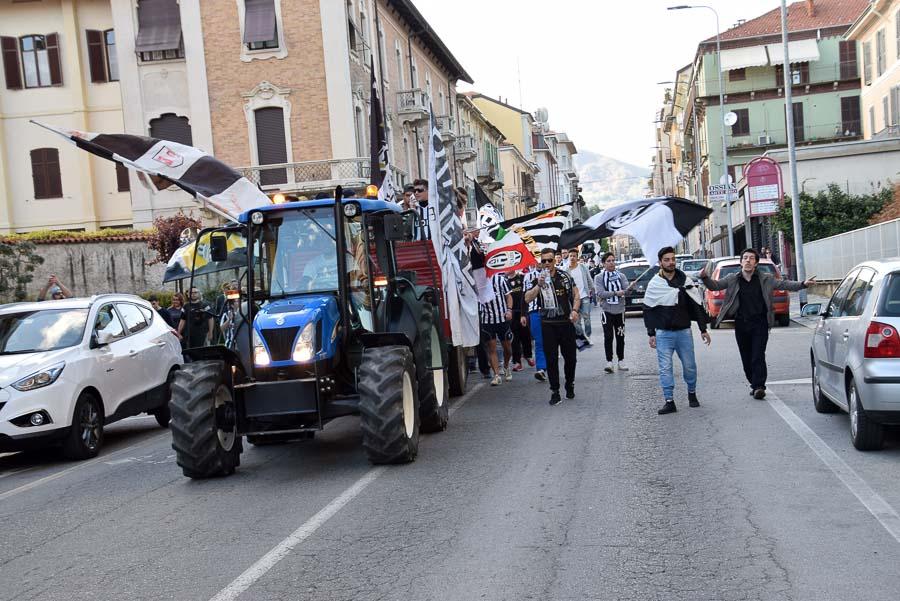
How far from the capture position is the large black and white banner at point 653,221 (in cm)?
1451

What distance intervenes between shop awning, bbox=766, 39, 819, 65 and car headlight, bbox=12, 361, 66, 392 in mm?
57767

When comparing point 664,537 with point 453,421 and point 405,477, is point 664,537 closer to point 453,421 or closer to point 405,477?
point 405,477

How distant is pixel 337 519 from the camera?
7.21m

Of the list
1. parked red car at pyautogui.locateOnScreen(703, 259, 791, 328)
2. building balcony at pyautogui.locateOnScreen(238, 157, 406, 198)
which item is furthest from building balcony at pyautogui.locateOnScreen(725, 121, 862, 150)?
parked red car at pyautogui.locateOnScreen(703, 259, 791, 328)

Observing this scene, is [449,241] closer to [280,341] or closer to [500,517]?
[280,341]

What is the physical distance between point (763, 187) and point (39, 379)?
84.3 ft

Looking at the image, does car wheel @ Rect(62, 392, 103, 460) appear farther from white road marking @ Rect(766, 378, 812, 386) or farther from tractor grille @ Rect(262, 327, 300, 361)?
white road marking @ Rect(766, 378, 812, 386)

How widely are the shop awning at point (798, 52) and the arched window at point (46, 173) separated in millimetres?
43729

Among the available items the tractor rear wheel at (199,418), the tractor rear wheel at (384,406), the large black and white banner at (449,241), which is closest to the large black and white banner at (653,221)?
the large black and white banner at (449,241)

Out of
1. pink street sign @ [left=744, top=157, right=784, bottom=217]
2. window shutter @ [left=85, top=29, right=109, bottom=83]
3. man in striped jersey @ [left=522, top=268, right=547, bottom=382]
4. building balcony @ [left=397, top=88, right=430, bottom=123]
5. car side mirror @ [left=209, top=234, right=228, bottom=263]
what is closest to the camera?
car side mirror @ [left=209, top=234, right=228, bottom=263]

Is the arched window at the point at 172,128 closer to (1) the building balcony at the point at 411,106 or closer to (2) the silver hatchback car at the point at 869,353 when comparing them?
(1) the building balcony at the point at 411,106

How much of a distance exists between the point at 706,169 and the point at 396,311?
62.5 meters

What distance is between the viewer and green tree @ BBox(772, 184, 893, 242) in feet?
126

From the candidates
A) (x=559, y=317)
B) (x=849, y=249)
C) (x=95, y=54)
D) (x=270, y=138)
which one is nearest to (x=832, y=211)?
(x=849, y=249)
